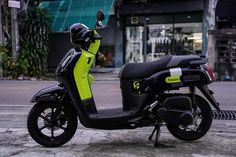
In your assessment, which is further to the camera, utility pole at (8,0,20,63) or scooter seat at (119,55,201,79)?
utility pole at (8,0,20,63)

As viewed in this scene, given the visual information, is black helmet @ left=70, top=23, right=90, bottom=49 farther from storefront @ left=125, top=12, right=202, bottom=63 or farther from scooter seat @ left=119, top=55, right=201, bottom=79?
storefront @ left=125, top=12, right=202, bottom=63

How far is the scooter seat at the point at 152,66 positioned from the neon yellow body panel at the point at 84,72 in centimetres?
48

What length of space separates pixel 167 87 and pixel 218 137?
1294 mm

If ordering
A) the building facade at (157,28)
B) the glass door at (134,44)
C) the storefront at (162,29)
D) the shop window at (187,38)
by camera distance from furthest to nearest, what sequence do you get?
the glass door at (134,44) → the shop window at (187,38) → the storefront at (162,29) → the building facade at (157,28)

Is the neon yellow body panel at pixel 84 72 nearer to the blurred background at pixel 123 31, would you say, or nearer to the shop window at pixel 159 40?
the blurred background at pixel 123 31

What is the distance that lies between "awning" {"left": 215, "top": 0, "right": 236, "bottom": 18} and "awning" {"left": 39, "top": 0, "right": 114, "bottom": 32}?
5.17 m

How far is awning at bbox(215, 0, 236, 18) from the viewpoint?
21.9 metres

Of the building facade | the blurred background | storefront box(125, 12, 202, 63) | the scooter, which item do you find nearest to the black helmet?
the scooter

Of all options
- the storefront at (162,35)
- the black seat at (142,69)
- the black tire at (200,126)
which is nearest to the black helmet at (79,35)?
the black seat at (142,69)

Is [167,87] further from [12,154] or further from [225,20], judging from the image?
[225,20]

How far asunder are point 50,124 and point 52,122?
0.04 meters

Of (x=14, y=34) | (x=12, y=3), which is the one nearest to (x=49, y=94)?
(x=12, y=3)

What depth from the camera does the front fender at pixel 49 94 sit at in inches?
237

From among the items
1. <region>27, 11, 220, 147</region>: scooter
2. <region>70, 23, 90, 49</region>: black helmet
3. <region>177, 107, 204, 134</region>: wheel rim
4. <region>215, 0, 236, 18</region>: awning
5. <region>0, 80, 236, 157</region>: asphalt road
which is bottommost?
<region>0, 80, 236, 157</region>: asphalt road
